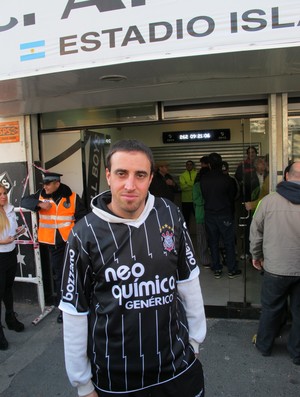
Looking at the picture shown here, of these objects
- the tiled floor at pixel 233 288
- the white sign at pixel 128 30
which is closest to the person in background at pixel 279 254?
the tiled floor at pixel 233 288

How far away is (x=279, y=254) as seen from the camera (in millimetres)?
3189

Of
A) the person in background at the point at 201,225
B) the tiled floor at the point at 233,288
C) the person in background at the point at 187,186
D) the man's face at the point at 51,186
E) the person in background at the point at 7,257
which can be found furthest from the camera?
the person in background at the point at 187,186

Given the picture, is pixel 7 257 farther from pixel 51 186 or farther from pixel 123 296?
pixel 123 296

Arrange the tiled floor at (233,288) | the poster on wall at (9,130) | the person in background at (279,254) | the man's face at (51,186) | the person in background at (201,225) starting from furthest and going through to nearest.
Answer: the person in background at (201,225) < the poster on wall at (9,130) < the tiled floor at (233,288) < the man's face at (51,186) < the person in background at (279,254)

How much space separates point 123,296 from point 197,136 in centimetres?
743

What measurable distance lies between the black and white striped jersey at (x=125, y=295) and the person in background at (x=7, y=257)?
2576mm

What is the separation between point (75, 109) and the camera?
4809 millimetres

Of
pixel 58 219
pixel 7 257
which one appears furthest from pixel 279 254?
pixel 7 257

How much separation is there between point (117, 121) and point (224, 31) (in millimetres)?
2463

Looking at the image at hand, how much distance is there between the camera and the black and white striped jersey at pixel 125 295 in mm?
1527

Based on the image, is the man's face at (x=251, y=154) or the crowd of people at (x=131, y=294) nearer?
the crowd of people at (x=131, y=294)

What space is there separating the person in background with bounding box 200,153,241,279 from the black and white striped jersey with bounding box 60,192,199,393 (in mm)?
3963

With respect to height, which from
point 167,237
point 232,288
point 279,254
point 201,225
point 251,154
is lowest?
point 232,288

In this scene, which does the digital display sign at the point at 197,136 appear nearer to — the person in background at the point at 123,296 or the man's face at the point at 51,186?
the man's face at the point at 51,186
